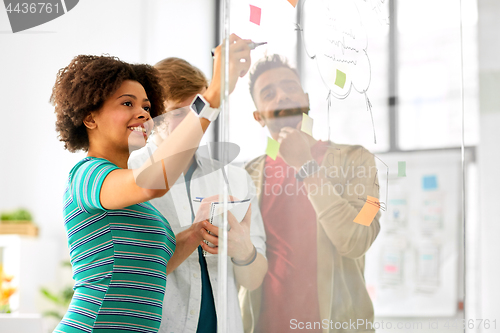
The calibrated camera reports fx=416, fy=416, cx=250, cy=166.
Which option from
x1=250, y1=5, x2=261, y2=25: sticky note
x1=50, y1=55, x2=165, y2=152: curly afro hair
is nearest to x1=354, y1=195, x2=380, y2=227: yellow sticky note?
x1=250, y1=5, x2=261, y2=25: sticky note

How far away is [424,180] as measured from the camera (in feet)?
3.15

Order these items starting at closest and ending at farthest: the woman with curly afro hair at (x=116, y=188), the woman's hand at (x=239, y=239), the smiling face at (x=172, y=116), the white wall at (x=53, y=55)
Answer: the woman with curly afro hair at (x=116, y=188) → the woman's hand at (x=239, y=239) → the smiling face at (x=172, y=116) → the white wall at (x=53, y=55)

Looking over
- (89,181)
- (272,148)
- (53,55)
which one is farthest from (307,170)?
(53,55)

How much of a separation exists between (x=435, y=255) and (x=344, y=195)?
0.25 m

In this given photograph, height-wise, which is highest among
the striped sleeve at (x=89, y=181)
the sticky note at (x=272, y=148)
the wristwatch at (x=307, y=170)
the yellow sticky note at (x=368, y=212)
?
the sticky note at (x=272, y=148)

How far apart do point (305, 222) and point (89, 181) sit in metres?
0.46

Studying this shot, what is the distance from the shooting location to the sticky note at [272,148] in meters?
0.95

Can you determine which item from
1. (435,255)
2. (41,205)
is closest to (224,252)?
(435,255)

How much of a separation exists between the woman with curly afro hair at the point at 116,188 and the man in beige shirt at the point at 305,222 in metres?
0.14

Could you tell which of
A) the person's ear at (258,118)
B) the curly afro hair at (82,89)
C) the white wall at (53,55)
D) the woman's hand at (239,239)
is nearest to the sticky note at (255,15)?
the person's ear at (258,118)

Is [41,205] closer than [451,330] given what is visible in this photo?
No

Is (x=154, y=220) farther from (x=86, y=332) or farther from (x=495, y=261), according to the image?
(x=495, y=261)

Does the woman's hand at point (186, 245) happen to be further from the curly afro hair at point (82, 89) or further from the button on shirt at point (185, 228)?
the curly afro hair at point (82, 89)

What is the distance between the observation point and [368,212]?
944 millimetres
